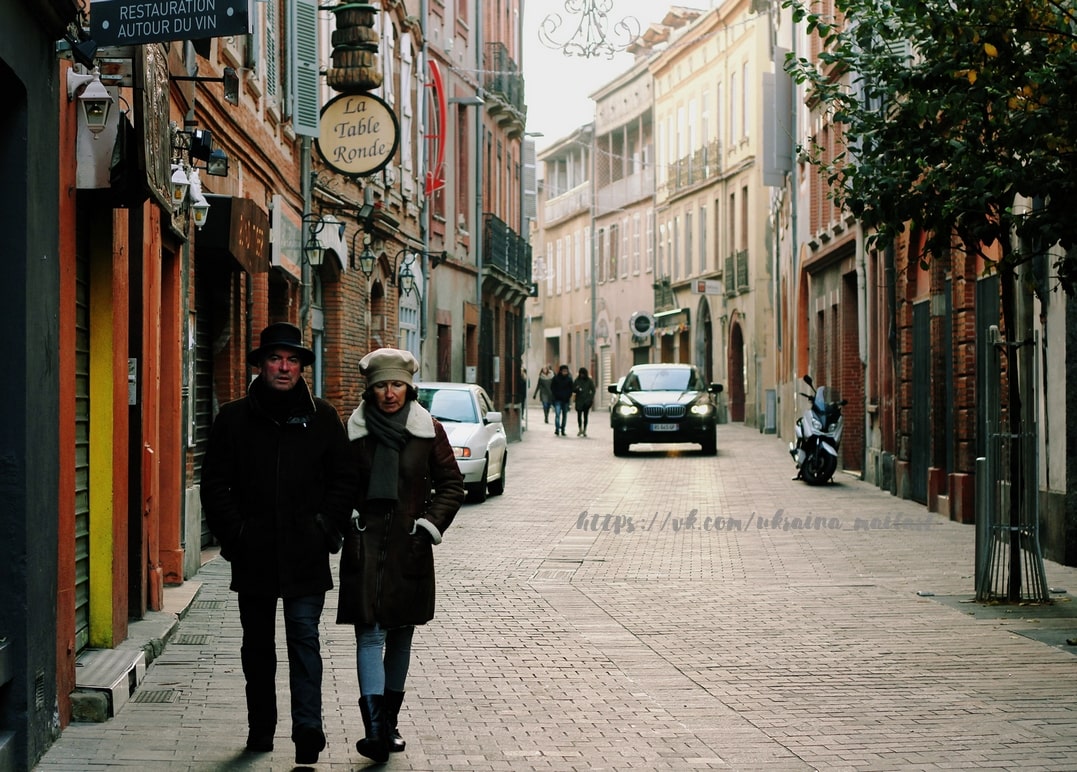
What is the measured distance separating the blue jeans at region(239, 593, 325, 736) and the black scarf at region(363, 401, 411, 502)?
0.49m

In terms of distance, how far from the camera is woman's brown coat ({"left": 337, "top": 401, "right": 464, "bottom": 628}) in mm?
7215

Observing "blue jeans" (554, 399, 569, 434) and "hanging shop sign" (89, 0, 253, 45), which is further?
"blue jeans" (554, 399, 569, 434)

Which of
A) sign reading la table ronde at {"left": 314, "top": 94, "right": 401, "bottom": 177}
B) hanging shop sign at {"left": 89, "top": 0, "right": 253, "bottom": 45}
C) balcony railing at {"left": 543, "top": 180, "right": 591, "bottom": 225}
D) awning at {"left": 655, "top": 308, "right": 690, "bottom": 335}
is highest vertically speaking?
balcony railing at {"left": 543, "top": 180, "right": 591, "bottom": 225}

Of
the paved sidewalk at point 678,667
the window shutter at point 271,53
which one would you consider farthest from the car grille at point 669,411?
the paved sidewalk at point 678,667

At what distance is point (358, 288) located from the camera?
2723 cm

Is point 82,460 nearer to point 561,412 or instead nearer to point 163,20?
point 163,20

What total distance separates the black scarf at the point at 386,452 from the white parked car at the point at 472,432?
45.3ft

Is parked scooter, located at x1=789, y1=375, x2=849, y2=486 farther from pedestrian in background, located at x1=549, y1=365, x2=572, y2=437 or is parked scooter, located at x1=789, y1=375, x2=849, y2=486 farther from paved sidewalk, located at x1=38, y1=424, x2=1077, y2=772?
pedestrian in background, located at x1=549, y1=365, x2=572, y2=437

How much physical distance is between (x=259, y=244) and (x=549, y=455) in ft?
63.5

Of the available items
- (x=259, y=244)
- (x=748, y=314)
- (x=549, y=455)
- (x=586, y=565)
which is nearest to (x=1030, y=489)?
(x=586, y=565)

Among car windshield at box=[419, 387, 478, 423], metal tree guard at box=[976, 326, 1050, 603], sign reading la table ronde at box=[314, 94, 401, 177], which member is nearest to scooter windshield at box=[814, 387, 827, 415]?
car windshield at box=[419, 387, 478, 423]

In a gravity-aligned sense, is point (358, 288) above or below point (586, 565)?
above

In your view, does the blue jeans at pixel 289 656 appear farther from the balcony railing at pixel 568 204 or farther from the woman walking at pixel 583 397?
the balcony railing at pixel 568 204

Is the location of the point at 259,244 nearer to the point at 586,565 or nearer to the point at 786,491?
the point at 586,565
